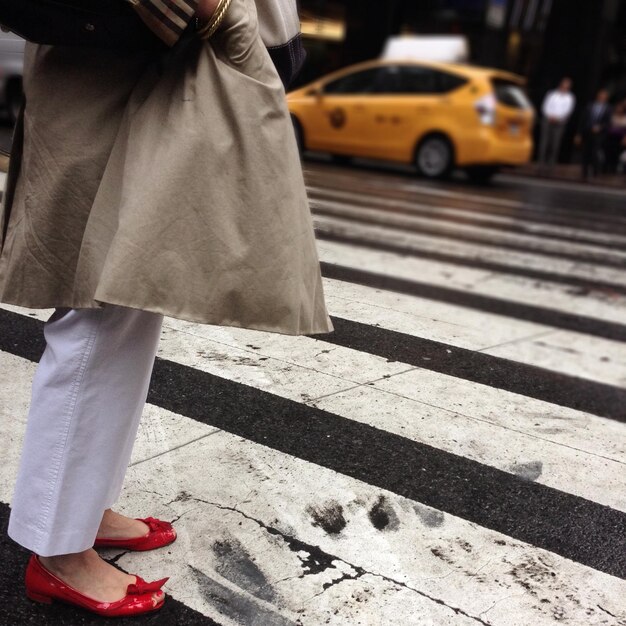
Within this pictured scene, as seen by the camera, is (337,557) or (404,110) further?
(404,110)

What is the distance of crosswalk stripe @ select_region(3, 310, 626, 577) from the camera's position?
2436 millimetres

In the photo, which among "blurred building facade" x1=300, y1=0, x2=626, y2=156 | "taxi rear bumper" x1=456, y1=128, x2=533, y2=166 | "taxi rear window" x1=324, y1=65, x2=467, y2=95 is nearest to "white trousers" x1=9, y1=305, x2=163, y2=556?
"taxi rear bumper" x1=456, y1=128, x2=533, y2=166

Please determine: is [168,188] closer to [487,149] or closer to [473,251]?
[473,251]

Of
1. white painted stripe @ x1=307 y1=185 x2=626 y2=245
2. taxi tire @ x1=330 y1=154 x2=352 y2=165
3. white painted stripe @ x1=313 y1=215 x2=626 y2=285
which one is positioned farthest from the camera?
taxi tire @ x1=330 y1=154 x2=352 y2=165

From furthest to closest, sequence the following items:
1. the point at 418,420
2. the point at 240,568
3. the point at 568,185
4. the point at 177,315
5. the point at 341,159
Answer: the point at 568,185 → the point at 341,159 → the point at 418,420 → the point at 240,568 → the point at 177,315

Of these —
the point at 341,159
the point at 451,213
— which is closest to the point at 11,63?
the point at 451,213

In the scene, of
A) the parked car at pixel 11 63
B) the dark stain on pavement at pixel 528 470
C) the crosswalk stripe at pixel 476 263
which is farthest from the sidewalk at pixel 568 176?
the dark stain on pavement at pixel 528 470

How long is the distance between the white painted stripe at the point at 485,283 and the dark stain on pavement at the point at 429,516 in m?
2.95

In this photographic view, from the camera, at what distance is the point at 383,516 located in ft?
7.93

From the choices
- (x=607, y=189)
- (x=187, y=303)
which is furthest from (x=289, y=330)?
(x=607, y=189)

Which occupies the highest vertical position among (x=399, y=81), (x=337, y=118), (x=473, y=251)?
(x=399, y=81)

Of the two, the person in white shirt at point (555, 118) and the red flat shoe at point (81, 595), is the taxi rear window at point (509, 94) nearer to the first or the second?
the person in white shirt at point (555, 118)

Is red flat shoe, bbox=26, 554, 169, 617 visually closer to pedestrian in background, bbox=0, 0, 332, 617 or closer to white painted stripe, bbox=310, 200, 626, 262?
pedestrian in background, bbox=0, 0, 332, 617

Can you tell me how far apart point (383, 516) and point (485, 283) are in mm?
3604
